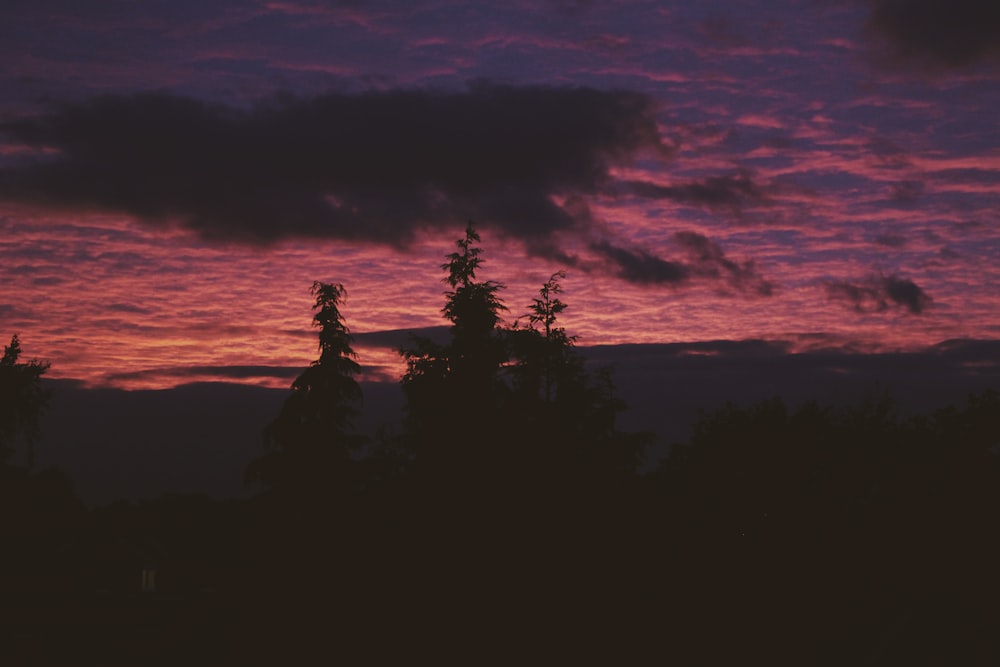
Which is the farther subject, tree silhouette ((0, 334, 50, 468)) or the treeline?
tree silhouette ((0, 334, 50, 468))

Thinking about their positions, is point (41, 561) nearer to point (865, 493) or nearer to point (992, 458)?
point (865, 493)

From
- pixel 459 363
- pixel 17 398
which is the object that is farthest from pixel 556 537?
pixel 17 398

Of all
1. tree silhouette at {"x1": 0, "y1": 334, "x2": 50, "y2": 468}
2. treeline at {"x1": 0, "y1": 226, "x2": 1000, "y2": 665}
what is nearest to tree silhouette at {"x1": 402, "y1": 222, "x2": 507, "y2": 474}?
treeline at {"x1": 0, "y1": 226, "x2": 1000, "y2": 665}

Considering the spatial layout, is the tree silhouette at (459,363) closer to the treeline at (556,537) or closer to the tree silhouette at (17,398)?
the treeline at (556,537)

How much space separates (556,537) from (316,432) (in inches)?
722

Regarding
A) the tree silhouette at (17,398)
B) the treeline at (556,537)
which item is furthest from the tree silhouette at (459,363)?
the tree silhouette at (17,398)

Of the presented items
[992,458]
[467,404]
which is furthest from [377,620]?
[992,458]

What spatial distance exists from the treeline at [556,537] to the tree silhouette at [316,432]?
0.09 metres

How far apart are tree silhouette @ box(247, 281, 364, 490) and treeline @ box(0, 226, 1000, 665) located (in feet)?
0.31

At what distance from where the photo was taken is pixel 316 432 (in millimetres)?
45312

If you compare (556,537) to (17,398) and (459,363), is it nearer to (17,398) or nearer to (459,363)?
(459,363)

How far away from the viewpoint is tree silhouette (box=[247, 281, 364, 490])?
45219 mm

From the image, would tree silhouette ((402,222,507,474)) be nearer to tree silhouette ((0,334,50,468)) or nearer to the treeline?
the treeline

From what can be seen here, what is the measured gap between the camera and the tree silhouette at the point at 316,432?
45219 millimetres
